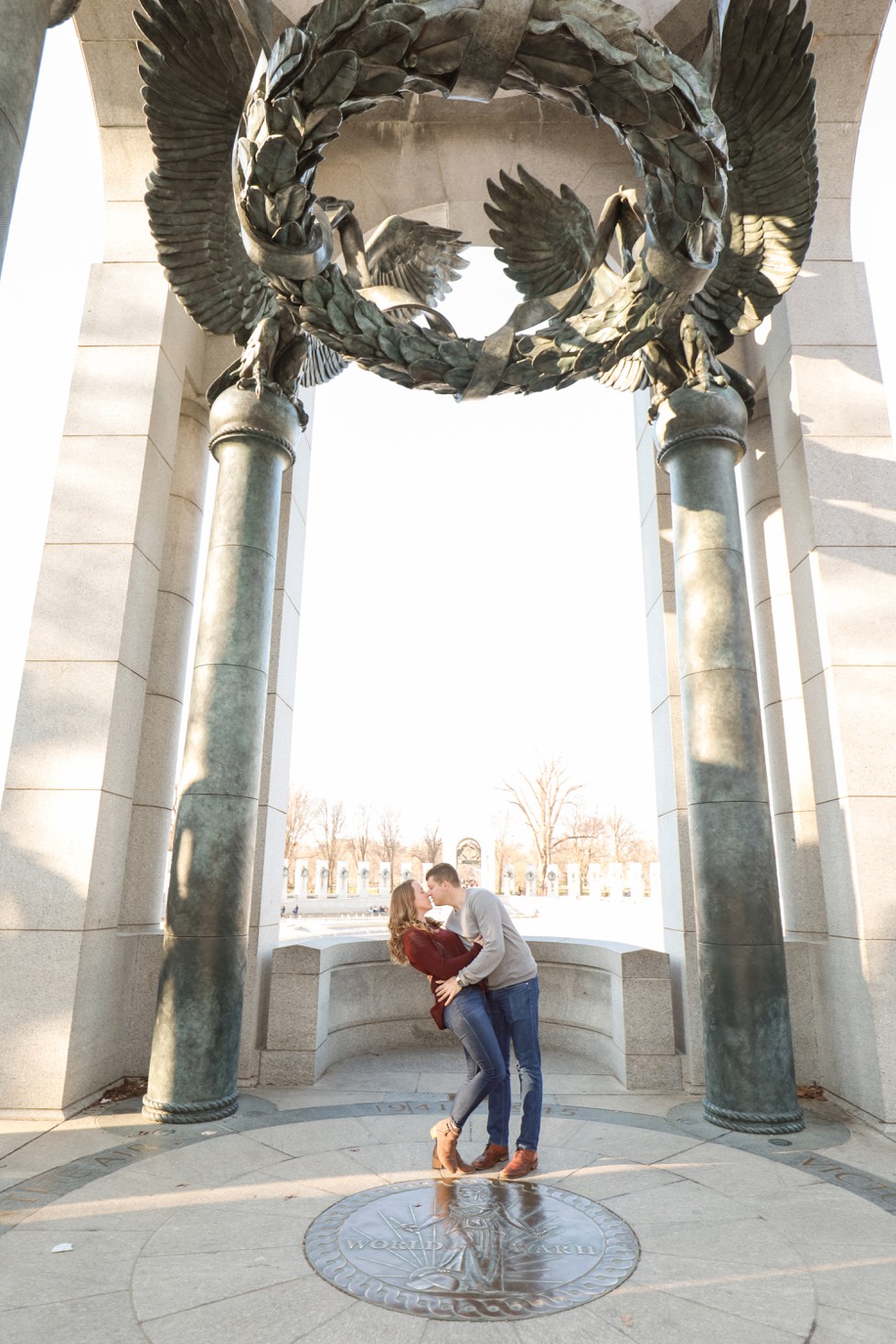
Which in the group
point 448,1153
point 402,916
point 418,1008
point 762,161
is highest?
point 762,161

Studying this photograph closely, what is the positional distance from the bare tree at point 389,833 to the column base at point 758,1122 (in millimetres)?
70076

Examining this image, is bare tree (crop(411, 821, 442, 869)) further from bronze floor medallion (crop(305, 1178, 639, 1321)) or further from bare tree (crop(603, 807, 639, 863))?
bronze floor medallion (crop(305, 1178, 639, 1321))

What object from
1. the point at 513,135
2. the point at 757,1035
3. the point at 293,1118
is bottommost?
the point at 293,1118

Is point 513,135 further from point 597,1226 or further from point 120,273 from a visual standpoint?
point 597,1226

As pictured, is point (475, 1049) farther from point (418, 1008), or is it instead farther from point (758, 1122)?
point (418, 1008)

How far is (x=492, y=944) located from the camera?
4.46 m

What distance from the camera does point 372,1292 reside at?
10.5 ft

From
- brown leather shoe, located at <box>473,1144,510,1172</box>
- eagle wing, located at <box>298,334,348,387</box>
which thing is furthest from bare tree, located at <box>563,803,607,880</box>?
brown leather shoe, located at <box>473,1144,510,1172</box>

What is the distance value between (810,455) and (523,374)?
329 centimetres

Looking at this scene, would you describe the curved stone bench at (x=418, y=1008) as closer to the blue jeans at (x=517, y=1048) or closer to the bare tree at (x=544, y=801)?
the blue jeans at (x=517, y=1048)

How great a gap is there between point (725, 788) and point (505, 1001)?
9.12 ft

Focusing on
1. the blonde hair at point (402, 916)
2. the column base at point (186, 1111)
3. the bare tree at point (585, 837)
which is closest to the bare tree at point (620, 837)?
the bare tree at point (585, 837)

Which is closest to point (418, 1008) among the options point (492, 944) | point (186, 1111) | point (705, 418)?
point (186, 1111)

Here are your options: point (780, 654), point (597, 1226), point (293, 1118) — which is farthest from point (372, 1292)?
point (780, 654)
